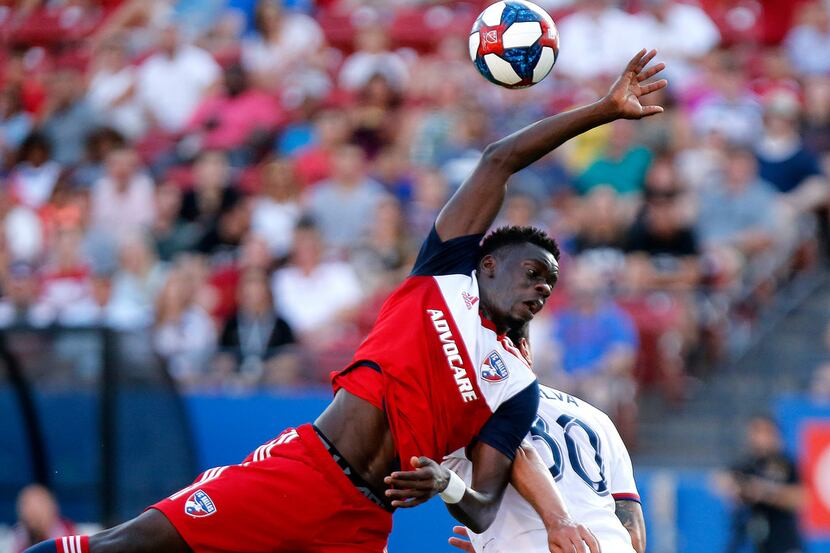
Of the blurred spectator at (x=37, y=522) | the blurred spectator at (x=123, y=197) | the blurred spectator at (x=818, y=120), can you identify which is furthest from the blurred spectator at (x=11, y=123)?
the blurred spectator at (x=818, y=120)

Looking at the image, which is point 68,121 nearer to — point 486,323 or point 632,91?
point 486,323

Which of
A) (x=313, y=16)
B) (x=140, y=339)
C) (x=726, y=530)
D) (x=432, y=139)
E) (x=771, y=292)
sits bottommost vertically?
(x=726, y=530)

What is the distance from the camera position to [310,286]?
507 inches

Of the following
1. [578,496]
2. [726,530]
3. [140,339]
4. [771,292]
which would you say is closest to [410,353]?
[578,496]

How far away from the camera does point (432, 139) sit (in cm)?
1427

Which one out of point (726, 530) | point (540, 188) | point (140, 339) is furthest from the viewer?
point (540, 188)

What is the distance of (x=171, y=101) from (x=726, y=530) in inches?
333

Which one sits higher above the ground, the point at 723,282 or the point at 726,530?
the point at 723,282

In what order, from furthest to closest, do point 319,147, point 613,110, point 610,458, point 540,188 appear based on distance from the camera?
1. point 319,147
2. point 540,188
3. point 610,458
4. point 613,110

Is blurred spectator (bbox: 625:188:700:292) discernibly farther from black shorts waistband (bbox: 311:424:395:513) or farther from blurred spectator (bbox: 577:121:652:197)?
black shorts waistband (bbox: 311:424:395:513)

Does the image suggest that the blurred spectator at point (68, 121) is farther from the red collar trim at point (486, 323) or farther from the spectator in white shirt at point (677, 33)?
the red collar trim at point (486, 323)

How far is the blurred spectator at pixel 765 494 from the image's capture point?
11.3 m

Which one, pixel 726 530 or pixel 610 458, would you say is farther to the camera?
pixel 726 530

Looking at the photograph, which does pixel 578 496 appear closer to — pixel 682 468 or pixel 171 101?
pixel 682 468
